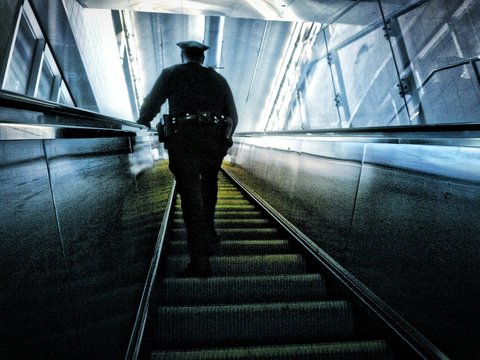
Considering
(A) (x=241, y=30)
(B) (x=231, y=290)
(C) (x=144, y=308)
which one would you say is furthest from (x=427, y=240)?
(A) (x=241, y=30)

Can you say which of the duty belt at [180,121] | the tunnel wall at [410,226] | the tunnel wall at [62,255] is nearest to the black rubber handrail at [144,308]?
the tunnel wall at [62,255]

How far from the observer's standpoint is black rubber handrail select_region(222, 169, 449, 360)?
1512 millimetres

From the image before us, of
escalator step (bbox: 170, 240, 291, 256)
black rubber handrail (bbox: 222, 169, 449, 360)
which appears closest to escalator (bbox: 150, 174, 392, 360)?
black rubber handrail (bbox: 222, 169, 449, 360)

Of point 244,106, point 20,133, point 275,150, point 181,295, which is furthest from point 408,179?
point 244,106

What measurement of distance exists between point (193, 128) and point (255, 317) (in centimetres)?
130

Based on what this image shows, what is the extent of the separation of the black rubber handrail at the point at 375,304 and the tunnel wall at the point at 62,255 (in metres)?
1.18

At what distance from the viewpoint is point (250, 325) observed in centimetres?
199

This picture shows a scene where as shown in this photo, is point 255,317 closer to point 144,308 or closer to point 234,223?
point 144,308

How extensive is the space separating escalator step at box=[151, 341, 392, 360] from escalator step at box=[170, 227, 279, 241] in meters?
1.80

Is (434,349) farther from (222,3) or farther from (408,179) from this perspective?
(222,3)

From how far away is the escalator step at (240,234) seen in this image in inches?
139

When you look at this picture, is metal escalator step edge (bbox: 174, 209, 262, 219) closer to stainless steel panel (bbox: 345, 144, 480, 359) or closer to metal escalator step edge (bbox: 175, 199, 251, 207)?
metal escalator step edge (bbox: 175, 199, 251, 207)

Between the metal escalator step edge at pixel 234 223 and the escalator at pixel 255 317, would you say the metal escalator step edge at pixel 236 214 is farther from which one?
the escalator at pixel 255 317

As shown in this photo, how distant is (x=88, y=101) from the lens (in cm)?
821
